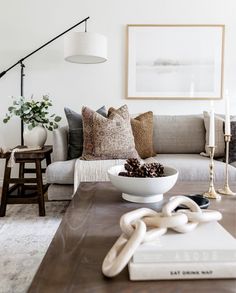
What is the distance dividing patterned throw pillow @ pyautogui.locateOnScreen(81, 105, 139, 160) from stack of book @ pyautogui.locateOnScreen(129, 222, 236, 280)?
6.19 feet

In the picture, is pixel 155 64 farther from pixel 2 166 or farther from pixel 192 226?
pixel 192 226

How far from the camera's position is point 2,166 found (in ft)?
12.1

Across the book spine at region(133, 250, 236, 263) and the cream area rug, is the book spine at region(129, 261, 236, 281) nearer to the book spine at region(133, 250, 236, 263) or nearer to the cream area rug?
the book spine at region(133, 250, 236, 263)

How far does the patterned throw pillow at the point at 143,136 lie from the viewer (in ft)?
9.68

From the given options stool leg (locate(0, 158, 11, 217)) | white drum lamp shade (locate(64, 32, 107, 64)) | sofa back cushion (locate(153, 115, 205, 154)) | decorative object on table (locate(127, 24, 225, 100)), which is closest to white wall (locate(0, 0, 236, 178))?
decorative object on table (locate(127, 24, 225, 100))

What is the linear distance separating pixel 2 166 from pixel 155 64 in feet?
6.82

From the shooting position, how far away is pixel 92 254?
0.91 m

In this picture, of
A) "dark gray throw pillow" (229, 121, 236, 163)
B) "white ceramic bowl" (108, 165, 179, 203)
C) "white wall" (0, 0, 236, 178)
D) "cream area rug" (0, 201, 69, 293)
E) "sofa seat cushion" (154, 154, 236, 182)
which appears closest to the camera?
"white ceramic bowl" (108, 165, 179, 203)

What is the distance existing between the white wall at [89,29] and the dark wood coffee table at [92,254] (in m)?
2.25

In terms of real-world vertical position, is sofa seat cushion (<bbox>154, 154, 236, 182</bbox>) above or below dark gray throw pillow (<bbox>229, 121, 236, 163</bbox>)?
below

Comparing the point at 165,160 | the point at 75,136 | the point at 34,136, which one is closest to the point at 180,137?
the point at 165,160

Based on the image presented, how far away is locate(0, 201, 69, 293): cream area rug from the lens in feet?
5.34

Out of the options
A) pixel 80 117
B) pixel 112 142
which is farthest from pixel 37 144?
pixel 112 142

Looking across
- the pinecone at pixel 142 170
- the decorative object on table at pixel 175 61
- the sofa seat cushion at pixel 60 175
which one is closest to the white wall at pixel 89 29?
the decorative object on table at pixel 175 61
